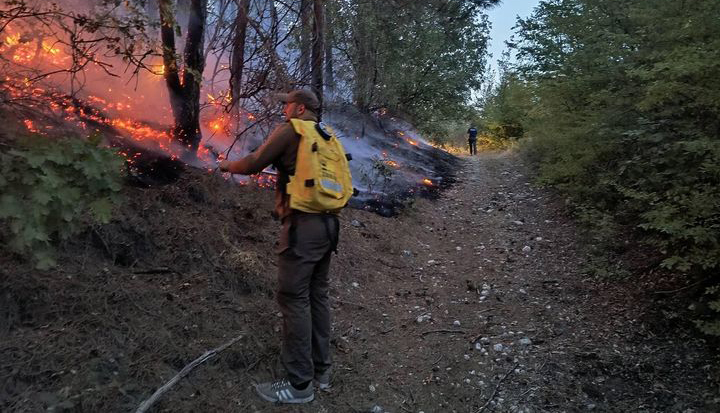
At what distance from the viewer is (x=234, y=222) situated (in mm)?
5961

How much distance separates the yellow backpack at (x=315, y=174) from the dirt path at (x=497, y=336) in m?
1.55

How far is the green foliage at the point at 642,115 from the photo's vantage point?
438 centimetres

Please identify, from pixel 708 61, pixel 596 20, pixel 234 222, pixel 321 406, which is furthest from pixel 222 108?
pixel 596 20

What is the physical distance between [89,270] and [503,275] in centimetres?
507

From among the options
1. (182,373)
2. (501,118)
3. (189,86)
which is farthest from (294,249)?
(501,118)

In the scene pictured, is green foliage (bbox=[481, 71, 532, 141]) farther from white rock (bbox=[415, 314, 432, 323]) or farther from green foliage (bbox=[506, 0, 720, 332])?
white rock (bbox=[415, 314, 432, 323])

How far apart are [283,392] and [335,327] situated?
1.39 m

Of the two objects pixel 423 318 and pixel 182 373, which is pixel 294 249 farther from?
pixel 423 318

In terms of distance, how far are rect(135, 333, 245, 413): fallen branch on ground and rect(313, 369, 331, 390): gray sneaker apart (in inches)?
29.1

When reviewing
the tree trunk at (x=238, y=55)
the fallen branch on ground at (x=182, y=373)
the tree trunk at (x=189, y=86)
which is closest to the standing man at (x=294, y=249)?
the fallen branch on ground at (x=182, y=373)

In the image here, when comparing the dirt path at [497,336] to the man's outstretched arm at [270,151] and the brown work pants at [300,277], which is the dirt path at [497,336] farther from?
the man's outstretched arm at [270,151]

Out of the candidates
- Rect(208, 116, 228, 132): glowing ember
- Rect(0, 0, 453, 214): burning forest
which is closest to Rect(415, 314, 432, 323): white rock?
Rect(0, 0, 453, 214): burning forest

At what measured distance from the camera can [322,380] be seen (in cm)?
395

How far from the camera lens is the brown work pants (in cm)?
360
